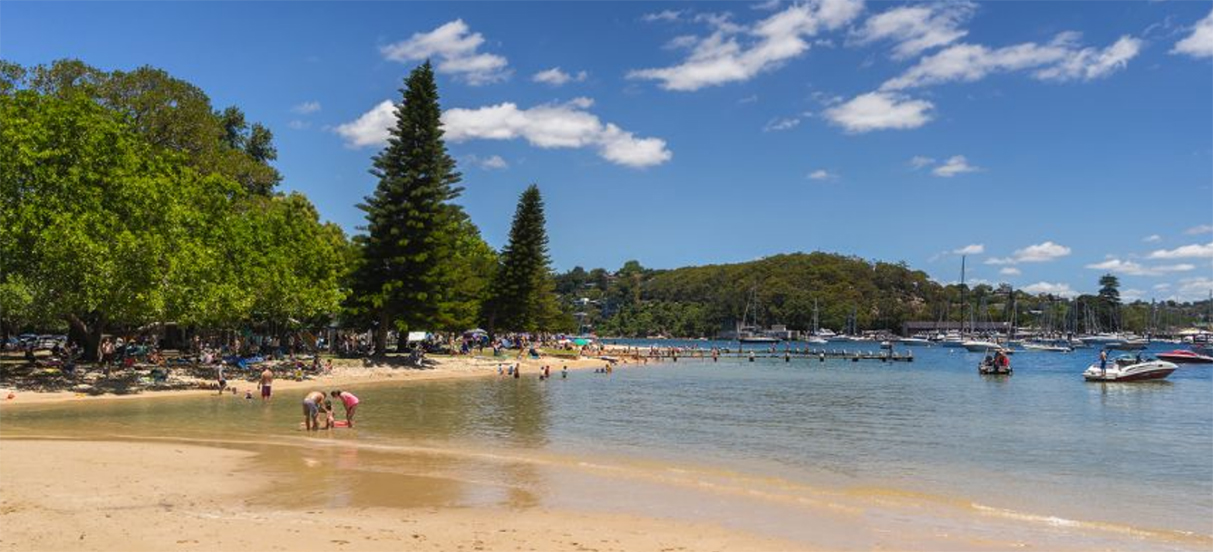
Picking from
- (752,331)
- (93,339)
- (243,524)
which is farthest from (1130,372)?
(752,331)

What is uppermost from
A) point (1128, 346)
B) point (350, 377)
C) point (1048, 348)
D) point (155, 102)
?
point (155, 102)

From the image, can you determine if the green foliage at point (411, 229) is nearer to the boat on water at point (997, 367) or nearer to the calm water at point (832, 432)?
the calm water at point (832, 432)

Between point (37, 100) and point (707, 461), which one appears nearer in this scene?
point (707, 461)

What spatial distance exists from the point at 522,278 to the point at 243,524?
64198 millimetres

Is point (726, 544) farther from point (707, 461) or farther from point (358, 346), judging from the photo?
point (358, 346)

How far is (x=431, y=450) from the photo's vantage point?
64.7ft

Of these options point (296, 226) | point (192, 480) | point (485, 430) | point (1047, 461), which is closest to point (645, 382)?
point (296, 226)

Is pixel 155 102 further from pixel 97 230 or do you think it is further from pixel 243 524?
pixel 243 524

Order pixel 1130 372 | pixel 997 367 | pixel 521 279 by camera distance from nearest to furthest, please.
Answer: pixel 1130 372 → pixel 997 367 → pixel 521 279

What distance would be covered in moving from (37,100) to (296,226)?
15698 mm

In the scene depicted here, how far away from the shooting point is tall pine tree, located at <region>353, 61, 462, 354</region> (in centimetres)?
5091

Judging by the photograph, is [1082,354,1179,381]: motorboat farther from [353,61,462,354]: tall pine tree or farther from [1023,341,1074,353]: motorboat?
[1023,341,1074,353]: motorboat

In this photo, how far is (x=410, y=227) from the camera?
5156 cm

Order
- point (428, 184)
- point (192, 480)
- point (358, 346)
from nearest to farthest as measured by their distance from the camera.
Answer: point (192, 480)
point (428, 184)
point (358, 346)
